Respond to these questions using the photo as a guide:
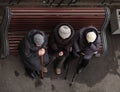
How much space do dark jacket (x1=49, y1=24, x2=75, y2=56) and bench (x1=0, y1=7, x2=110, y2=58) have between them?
0.47 metres

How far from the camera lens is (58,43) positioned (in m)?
6.43

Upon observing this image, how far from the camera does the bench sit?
22.1 ft

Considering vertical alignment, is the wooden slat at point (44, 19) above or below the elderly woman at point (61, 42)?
above

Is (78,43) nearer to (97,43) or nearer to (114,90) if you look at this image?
(97,43)

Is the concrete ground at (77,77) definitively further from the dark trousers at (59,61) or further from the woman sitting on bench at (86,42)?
the woman sitting on bench at (86,42)

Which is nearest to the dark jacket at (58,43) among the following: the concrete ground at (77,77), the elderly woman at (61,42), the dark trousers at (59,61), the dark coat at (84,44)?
the elderly woman at (61,42)

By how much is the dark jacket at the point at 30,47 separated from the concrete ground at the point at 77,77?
804 mm

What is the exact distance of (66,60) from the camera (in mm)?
7406

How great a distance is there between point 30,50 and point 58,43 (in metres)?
0.52

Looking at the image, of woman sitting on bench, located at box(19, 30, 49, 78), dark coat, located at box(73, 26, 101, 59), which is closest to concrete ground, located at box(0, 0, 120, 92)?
woman sitting on bench, located at box(19, 30, 49, 78)

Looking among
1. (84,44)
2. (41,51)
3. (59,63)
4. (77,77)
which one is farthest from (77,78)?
(41,51)

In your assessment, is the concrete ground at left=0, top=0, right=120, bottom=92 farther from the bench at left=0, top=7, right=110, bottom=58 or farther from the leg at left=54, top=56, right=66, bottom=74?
the bench at left=0, top=7, right=110, bottom=58

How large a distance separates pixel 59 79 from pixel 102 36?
125 centimetres

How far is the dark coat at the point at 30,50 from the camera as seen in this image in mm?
6172
